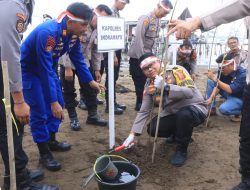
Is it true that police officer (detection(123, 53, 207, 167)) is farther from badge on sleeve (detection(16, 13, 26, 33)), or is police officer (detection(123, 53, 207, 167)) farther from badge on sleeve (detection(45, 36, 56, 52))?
badge on sleeve (detection(16, 13, 26, 33))

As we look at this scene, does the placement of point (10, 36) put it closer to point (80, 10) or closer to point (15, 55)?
point (15, 55)

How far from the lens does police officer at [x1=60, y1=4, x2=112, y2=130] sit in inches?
174

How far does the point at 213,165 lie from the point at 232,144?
782 millimetres

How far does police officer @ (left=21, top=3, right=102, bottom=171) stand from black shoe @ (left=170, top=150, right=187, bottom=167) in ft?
4.17

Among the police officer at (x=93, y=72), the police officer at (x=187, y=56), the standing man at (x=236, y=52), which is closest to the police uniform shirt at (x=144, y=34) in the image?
the police officer at (x=93, y=72)

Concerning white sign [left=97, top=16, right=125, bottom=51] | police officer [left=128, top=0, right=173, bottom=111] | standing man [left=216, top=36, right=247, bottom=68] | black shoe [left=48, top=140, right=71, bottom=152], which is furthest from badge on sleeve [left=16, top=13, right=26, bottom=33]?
standing man [left=216, top=36, right=247, bottom=68]

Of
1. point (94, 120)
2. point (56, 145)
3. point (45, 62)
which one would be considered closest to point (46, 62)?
point (45, 62)

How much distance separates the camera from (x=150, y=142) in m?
4.08

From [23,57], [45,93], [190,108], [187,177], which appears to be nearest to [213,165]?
[187,177]

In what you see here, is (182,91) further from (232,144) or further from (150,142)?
(232,144)

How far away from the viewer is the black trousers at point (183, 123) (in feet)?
11.0

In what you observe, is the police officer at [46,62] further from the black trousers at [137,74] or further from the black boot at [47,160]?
the black trousers at [137,74]

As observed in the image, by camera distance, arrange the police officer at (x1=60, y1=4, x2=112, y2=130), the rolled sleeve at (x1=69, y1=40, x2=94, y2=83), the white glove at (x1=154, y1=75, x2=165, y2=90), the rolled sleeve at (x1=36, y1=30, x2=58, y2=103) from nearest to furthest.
Result: the rolled sleeve at (x1=36, y1=30, x2=58, y2=103), the white glove at (x1=154, y1=75, x2=165, y2=90), the rolled sleeve at (x1=69, y1=40, x2=94, y2=83), the police officer at (x1=60, y1=4, x2=112, y2=130)

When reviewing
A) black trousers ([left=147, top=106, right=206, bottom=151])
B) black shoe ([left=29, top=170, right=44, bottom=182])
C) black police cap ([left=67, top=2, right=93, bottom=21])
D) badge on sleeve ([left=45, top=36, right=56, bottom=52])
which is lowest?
black shoe ([left=29, top=170, right=44, bottom=182])
